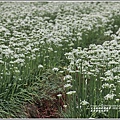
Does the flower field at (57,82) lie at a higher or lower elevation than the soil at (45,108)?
higher

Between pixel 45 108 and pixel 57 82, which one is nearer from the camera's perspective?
pixel 45 108

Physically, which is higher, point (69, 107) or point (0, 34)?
point (0, 34)

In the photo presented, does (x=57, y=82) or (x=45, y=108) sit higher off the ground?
(x=57, y=82)

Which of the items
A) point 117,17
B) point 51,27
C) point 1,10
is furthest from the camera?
point 1,10

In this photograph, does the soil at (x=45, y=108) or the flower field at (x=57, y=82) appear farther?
the soil at (x=45, y=108)

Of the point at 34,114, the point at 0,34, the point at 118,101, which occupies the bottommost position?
the point at 34,114

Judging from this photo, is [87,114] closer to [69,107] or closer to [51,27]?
[69,107]

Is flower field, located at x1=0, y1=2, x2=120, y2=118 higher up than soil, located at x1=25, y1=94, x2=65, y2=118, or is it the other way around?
flower field, located at x1=0, y1=2, x2=120, y2=118

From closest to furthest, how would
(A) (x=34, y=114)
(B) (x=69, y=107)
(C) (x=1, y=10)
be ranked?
(B) (x=69, y=107) → (A) (x=34, y=114) → (C) (x=1, y=10)

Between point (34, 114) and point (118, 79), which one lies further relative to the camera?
point (34, 114)

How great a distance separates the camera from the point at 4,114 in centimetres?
373

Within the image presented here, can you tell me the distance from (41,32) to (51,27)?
861 millimetres

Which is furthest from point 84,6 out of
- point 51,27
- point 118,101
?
point 118,101

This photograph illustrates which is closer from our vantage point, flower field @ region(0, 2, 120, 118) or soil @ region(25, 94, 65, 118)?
flower field @ region(0, 2, 120, 118)
